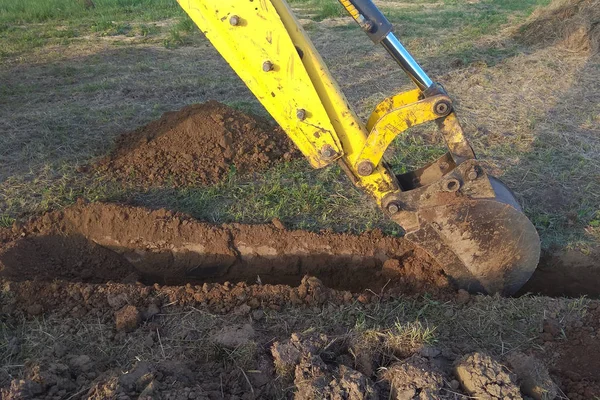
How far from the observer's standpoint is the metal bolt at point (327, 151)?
3.37 m

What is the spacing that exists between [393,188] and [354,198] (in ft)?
5.54

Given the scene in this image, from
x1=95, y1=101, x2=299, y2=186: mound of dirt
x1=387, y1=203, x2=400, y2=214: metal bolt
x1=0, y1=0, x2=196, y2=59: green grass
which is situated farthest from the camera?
x1=0, y1=0, x2=196, y2=59: green grass

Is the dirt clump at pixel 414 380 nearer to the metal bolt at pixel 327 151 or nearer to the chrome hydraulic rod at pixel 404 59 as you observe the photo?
the metal bolt at pixel 327 151

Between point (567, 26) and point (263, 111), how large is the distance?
665cm

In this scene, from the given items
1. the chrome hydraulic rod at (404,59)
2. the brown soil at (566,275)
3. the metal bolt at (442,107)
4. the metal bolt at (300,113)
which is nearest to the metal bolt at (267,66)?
the metal bolt at (300,113)

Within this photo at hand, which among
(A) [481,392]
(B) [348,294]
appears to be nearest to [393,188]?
(B) [348,294]

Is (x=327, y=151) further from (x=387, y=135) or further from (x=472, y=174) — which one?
(x=472, y=174)

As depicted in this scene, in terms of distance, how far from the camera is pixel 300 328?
3.51 metres

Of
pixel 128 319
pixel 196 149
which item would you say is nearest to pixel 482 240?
pixel 128 319

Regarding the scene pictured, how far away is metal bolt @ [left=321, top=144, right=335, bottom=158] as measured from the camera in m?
3.37

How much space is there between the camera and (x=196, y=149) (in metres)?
5.90

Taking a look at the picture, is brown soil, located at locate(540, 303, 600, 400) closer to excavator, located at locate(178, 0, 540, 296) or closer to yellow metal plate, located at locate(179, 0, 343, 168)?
excavator, located at locate(178, 0, 540, 296)

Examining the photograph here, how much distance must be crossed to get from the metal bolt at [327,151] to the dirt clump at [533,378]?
1.59 metres

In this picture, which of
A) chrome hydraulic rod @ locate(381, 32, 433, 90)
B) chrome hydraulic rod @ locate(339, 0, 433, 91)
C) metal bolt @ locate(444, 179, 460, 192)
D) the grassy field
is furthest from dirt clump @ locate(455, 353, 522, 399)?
the grassy field
